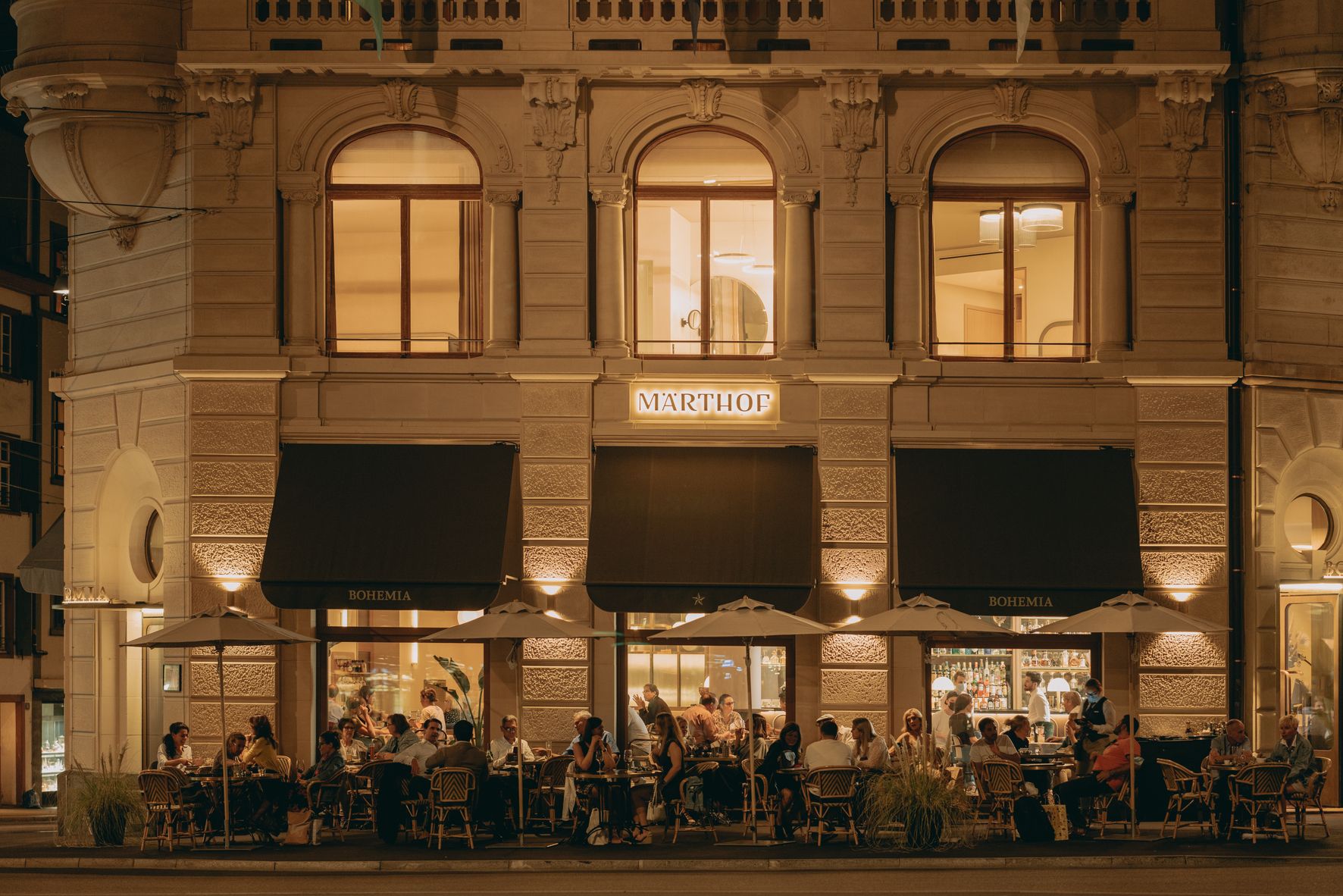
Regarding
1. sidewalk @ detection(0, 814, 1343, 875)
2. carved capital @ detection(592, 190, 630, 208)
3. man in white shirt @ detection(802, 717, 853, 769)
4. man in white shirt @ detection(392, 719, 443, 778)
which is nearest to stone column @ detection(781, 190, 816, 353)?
carved capital @ detection(592, 190, 630, 208)

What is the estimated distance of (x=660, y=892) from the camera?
17281 mm

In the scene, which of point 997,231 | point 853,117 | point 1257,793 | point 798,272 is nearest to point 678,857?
point 1257,793

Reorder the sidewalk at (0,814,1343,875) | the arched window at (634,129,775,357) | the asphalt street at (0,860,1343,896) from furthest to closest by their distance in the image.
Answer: the arched window at (634,129,775,357) < the sidewalk at (0,814,1343,875) < the asphalt street at (0,860,1343,896)

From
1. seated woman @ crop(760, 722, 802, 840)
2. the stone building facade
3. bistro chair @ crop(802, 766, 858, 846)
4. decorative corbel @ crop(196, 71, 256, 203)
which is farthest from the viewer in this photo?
decorative corbel @ crop(196, 71, 256, 203)

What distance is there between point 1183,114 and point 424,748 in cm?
1379

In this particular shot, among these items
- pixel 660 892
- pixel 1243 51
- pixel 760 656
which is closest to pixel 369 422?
pixel 760 656

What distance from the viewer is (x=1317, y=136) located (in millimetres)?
25422

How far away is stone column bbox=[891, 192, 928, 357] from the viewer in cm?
2575

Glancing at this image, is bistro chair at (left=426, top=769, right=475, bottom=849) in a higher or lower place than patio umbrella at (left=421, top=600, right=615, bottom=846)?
→ lower

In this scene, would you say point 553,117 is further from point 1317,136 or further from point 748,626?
point 1317,136

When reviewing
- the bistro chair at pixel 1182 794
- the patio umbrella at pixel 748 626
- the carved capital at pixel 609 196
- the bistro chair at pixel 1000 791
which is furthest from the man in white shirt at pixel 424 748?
the bistro chair at pixel 1182 794

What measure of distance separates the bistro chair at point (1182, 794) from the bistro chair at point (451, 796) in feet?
27.3

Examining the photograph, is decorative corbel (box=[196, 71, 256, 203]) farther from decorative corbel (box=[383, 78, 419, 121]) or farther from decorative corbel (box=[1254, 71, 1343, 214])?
decorative corbel (box=[1254, 71, 1343, 214])

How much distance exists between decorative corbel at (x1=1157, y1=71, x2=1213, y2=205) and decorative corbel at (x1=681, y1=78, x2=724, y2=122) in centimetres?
630
